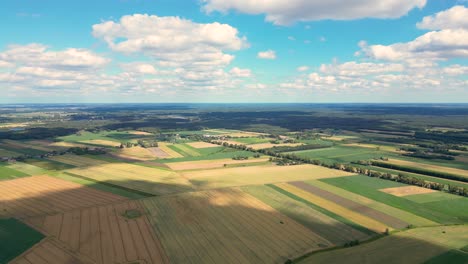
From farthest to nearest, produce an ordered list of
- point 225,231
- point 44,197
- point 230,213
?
point 44,197
point 230,213
point 225,231

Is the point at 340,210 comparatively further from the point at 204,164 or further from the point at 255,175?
the point at 204,164

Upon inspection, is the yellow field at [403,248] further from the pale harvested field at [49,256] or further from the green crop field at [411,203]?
the pale harvested field at [49,256]

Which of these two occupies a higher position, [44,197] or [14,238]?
[44,197]

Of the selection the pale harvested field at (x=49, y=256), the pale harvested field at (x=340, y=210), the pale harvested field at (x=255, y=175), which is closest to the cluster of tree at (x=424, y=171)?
the pale harvested field at (x=255, y=175)

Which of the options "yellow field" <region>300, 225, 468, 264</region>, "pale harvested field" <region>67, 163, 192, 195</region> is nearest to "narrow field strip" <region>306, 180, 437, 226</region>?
"yellow field" <region>300, 225, 468, 264</region>

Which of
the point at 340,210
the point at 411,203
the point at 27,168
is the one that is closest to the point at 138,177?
the point at 27,168

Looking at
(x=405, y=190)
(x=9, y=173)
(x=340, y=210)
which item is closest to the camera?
(x=340, y=210)

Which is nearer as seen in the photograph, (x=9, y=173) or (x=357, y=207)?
(x=357, y=207)
